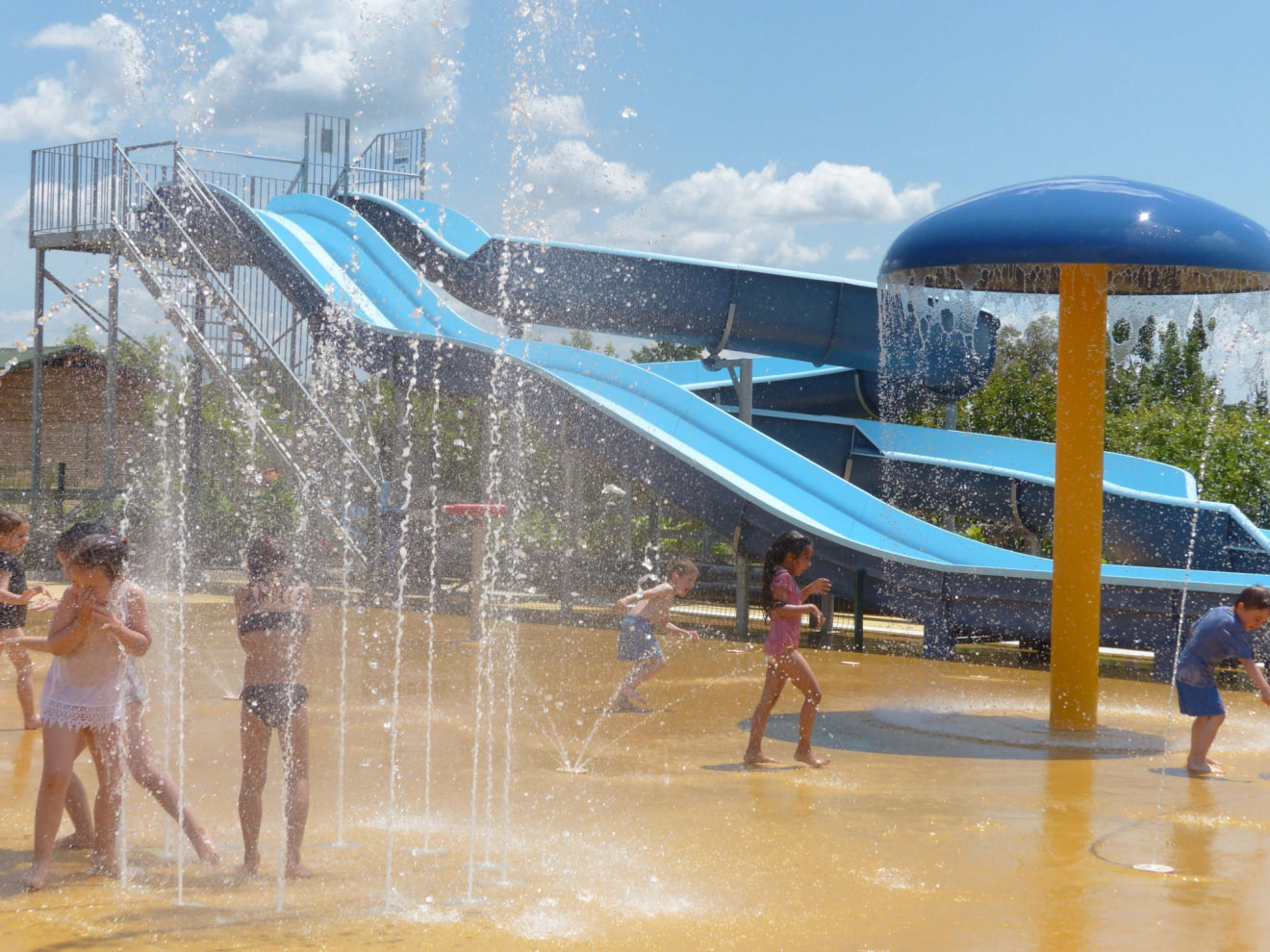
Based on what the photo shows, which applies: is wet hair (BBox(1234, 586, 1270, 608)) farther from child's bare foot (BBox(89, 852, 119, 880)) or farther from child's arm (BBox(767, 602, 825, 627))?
child's bare foot (BBox(89, 852, 119, 880))

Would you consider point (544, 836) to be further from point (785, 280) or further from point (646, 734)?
point (785, 280)

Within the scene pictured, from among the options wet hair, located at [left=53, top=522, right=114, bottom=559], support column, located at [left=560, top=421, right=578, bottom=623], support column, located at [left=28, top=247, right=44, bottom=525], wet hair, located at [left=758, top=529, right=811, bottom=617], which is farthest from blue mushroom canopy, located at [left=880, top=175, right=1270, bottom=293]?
support column, located at [left=28, top=247, right=44, bottom=525]

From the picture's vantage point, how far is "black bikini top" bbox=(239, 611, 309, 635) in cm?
495

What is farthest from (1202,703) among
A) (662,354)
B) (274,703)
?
(662,354)

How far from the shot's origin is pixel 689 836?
5.75 meters

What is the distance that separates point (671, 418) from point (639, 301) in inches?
82.4

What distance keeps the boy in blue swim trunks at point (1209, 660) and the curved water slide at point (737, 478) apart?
451 centimetres

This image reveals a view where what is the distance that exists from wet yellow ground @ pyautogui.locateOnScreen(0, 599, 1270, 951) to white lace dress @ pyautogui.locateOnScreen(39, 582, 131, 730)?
0.60 m

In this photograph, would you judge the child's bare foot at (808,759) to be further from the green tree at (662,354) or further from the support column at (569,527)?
the green tree at (662,354)

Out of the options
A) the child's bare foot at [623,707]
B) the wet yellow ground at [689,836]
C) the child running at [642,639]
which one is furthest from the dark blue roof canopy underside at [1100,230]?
the child's bare foot at [623,707]

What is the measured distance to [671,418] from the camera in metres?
16.4

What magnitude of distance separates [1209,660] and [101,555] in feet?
19.8

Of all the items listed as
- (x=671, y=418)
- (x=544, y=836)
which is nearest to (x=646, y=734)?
(x=544, y=836)

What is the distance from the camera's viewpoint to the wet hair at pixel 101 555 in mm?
4875
